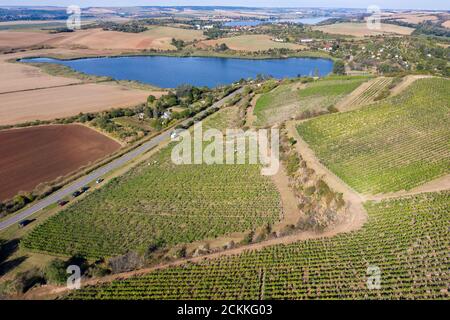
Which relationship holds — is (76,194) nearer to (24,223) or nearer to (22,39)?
(24,223)

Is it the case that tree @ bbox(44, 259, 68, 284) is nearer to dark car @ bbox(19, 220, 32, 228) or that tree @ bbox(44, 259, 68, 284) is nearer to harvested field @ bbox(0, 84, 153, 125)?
dark car @ bbox(19, 220, 32, 228)

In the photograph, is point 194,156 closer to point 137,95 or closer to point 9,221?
point 9,221

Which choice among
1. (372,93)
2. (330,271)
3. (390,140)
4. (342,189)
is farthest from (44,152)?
(372,93)

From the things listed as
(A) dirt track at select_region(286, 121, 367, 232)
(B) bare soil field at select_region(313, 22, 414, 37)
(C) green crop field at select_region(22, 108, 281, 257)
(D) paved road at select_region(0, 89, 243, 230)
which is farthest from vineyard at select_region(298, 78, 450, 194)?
(B) bare soil field at select_region(313, 22, 414, 37)

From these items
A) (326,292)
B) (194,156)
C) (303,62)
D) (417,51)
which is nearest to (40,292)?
(326,292)

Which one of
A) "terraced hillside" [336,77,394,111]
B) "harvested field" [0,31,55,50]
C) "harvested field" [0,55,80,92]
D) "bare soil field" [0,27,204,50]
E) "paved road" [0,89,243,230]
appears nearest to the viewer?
"paved road" [0,89,243,230]

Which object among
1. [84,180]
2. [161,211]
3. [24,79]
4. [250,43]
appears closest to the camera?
[161,211]

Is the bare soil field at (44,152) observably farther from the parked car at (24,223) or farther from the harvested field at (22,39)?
the harvested field at (22,39)
